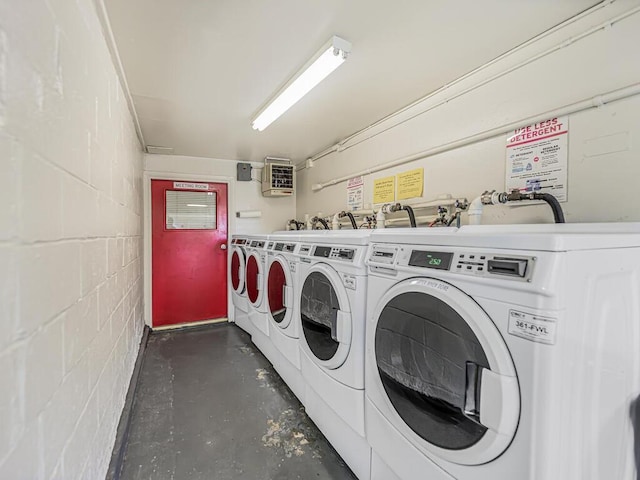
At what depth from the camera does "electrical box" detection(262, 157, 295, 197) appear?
3.91 meters

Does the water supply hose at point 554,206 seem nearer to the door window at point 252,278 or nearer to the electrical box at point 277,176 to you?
the door window at point 252,278

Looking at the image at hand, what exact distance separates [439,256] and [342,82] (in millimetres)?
1453

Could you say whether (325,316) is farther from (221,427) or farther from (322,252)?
(221,427)

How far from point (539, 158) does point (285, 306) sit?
171cm

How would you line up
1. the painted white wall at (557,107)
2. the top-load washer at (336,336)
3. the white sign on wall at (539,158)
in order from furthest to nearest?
the white sign on wall at (539,158) < the top-load washer at (336,336) < the painted white wall at (557,107)

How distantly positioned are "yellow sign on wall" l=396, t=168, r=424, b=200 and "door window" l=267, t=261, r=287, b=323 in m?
1.13

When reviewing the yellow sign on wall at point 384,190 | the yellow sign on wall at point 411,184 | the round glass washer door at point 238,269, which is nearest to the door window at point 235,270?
the round glass washer door at point 238,269

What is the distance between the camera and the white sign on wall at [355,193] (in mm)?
2910

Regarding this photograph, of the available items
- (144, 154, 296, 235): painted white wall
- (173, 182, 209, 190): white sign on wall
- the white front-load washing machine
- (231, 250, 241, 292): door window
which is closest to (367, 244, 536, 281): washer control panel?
the white front-load washing machine

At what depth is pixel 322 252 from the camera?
167 centimetres

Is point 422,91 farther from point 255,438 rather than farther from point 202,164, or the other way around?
point 202,164

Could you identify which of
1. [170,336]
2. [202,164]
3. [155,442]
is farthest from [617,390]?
[202,164]

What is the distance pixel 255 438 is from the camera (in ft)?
5.77

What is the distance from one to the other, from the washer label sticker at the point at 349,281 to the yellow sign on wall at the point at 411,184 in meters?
1.16
